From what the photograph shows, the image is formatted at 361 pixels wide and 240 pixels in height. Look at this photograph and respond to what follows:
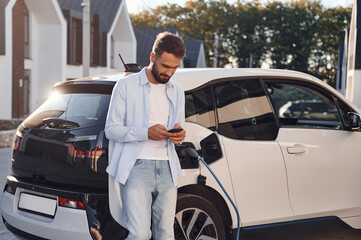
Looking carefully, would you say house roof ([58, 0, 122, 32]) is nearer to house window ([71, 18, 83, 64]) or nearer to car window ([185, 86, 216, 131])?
house window ([71, 18, 83, 64])

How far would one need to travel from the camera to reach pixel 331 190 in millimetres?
5160

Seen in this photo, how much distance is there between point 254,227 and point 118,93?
173 cm

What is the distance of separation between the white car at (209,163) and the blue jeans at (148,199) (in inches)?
9.2

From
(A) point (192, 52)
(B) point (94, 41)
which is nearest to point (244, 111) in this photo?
(B) point (94, 41)

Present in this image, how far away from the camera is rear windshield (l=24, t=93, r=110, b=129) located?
4152mm

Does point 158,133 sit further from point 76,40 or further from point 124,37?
point 124,37

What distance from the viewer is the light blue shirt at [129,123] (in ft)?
11.9

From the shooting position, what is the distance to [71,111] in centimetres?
436

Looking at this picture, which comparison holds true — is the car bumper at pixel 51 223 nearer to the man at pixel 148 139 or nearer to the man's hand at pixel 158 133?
the man at pixel 148 139

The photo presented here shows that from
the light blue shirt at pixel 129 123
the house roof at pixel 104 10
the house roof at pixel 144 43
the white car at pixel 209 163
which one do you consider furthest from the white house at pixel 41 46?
the light blue shirt at pixel 129 123

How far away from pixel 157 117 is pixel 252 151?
1.17 metres

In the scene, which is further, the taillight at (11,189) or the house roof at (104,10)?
the house roof at (104,10)

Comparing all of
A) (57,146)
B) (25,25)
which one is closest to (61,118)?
(57,146)

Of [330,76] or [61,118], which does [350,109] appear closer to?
[61,118]
